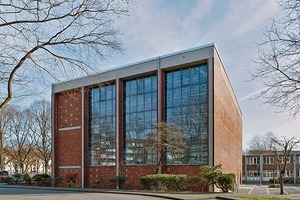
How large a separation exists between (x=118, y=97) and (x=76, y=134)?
7.77 metres

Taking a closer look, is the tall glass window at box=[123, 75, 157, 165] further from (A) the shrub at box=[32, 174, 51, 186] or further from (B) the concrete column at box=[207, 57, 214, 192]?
(A) the shrub at box=[32, 174, 51, 186]

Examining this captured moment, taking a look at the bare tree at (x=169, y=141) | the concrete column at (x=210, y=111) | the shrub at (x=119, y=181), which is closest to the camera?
the concrete column at (x=210, y=111)

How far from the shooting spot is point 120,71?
116 feet

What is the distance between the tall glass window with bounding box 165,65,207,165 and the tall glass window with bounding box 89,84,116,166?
7258mm

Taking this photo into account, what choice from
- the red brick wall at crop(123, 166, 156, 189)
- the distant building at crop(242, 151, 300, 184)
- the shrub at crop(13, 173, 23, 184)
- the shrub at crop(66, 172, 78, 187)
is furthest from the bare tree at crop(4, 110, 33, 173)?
the distant building at crop(242, 151, 300, 184)

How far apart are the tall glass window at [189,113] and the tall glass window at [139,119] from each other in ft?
6.70

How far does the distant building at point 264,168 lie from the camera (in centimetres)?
7369

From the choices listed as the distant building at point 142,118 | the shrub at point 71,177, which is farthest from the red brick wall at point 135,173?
the shrub at point 71,177

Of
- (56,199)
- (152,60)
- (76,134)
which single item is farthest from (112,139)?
(56,199)

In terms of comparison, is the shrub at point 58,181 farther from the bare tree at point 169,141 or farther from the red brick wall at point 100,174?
the bare tree at point 169,141

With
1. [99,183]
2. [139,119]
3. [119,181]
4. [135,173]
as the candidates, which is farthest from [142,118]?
[99,183]

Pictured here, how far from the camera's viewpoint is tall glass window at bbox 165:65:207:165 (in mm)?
29344

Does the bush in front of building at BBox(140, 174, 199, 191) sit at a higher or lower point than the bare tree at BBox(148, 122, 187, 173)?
lower

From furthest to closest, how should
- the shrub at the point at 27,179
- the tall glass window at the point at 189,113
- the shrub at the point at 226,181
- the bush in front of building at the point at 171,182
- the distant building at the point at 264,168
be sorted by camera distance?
the distant building at the point at 264,168, the shrub at the point at 27,179, the tall glass window at the point at 189,113, the bush in front of building at the point at 171,182, the shrub at the point at 226,181
